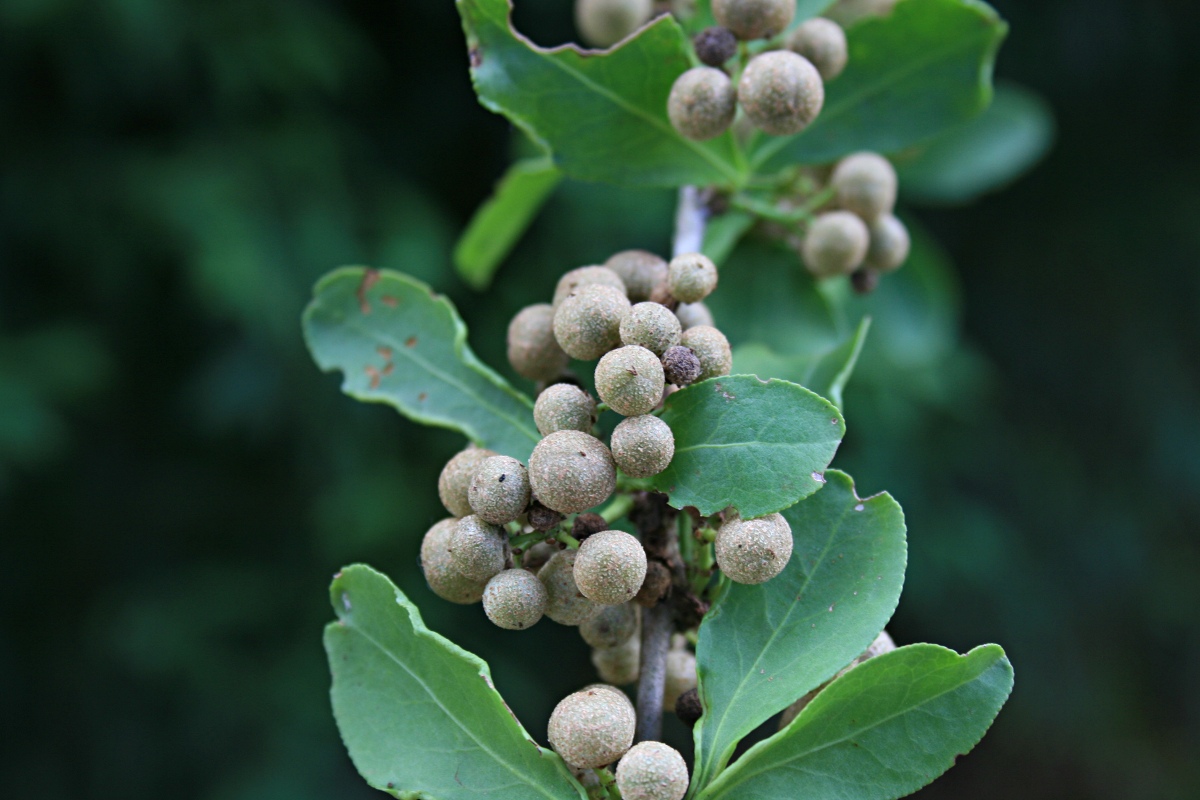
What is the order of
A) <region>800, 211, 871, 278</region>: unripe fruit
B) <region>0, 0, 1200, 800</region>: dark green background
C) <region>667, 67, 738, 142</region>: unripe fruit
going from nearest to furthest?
<region>667, 67, 738, 142</region>: unripe fruit < <region>800, 211, 871, 278</region>: unripe fruit < <region>0, 0, 1200, 800</region>: dark green background

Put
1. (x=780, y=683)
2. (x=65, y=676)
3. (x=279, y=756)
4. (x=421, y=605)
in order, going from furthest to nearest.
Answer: (x=65, y=676), (x=279, y=756), (x=421, y=605), (x=780, y=683)

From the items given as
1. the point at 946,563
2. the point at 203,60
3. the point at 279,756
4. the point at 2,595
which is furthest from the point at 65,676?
the point at 946,563

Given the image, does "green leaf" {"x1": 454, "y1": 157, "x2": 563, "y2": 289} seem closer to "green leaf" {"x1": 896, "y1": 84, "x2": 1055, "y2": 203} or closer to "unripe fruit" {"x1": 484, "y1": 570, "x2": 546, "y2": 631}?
"unripe fruit" {"x1": 484, "y1": 570, "x2": 546, "y2": 631}

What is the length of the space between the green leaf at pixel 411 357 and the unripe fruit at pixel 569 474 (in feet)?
0.59

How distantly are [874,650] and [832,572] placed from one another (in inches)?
3.2

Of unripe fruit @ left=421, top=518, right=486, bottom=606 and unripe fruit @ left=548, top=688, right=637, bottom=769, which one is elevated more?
unripe fruit @ left=421, top=518, right=486, bottom=606

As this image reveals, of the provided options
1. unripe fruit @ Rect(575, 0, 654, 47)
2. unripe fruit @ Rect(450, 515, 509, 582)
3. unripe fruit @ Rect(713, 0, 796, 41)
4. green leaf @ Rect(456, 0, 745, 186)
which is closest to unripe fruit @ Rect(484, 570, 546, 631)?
unripe fruit @ Rect(450, 515, 509, 582)

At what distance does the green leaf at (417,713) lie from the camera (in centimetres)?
75

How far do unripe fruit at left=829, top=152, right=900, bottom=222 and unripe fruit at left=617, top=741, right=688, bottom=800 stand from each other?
0.65 meters

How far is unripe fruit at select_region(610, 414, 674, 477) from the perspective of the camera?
72 centimetres

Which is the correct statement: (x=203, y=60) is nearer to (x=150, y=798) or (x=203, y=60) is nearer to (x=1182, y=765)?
(x=150, y=798)

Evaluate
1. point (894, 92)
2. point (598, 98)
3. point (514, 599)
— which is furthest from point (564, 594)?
point (894, 92)

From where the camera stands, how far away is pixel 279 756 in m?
2.73

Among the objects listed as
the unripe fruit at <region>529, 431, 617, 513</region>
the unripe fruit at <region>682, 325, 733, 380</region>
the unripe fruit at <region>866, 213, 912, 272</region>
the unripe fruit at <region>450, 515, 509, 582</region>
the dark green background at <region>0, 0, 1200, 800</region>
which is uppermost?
the unripe fruit at <region>682, 325, 733, 380</region>
